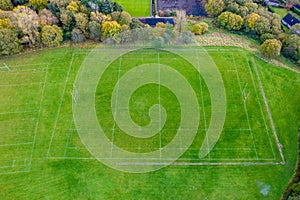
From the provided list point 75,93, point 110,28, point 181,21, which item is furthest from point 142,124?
point 181,21

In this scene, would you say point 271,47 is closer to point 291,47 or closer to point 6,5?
point 291,47

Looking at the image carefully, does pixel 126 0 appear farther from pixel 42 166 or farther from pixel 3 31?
pixel 42 166

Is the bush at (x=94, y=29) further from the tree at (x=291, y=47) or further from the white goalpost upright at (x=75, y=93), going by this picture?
the tree at (x=291, y=47)

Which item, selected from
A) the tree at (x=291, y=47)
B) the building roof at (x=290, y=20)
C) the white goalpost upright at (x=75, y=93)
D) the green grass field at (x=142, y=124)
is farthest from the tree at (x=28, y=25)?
the building roof at (x=290, y=20)

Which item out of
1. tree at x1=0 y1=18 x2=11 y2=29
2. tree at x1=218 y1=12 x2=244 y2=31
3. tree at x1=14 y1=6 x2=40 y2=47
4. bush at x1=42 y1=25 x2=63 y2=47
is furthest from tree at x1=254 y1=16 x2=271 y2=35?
tree at x1=0 y1=18 x2=11 y2=29

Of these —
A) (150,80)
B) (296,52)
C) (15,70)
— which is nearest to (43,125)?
(15,70)

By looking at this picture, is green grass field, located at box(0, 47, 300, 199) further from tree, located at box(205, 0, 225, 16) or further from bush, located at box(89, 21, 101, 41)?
tree, located at box(205, 0, 225, 16)
